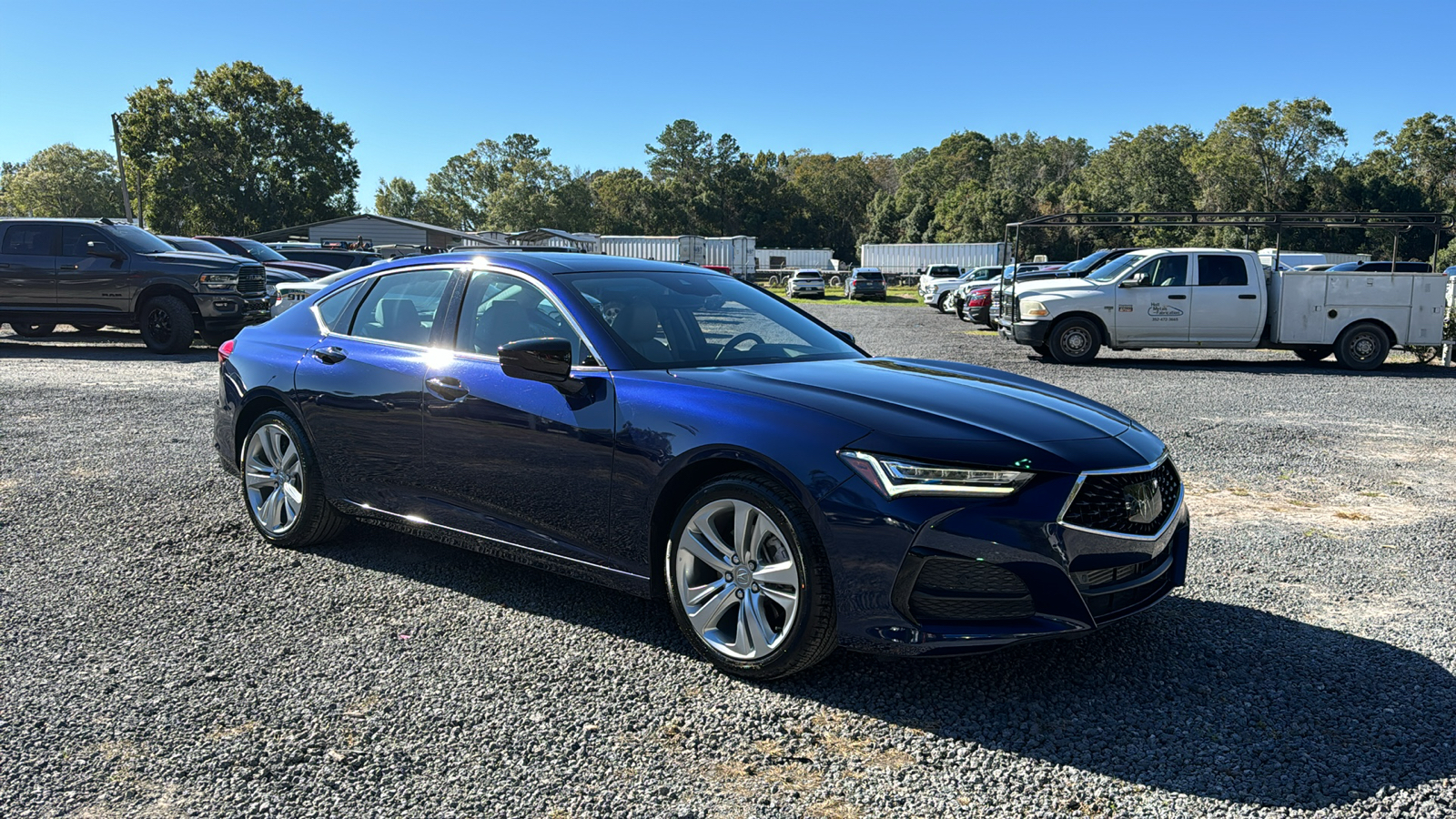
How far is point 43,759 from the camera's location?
9.58 feet

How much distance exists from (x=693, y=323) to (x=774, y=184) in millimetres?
104709

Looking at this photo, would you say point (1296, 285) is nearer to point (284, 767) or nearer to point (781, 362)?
point (781, 362)

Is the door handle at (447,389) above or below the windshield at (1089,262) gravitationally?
below

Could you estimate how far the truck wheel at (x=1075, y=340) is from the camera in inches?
619

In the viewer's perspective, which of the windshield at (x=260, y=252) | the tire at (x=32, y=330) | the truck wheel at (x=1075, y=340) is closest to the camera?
the tire at (x=32, y=330)

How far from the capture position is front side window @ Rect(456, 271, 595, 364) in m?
4.15

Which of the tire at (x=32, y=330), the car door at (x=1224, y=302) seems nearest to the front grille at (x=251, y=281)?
the tire at (x=32, y=330)

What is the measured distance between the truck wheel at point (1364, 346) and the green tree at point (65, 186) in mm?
120397

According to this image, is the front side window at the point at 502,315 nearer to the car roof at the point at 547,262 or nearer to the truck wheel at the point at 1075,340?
the car roof at the point at 547,262

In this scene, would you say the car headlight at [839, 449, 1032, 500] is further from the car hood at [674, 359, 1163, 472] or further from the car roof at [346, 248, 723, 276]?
the car roof at [346, 248, 723, 276]

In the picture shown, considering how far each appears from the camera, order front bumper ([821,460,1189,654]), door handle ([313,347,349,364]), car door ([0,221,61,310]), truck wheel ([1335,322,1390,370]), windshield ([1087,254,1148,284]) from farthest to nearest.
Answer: windshield ([1087,254,1148,284]), truck wheel ([1335,322,1390,370]), car door ([0,221,61,310]), door handle ([313,347,349,364]), front bumper ([821,460,1189,654])

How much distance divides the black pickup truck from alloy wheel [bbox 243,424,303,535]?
1119 cm

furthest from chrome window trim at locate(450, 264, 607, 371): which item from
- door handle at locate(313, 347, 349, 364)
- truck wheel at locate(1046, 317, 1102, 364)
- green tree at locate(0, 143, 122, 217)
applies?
green tree at locate(0, 143, 122, 217)

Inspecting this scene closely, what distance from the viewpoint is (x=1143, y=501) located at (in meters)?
3.38
